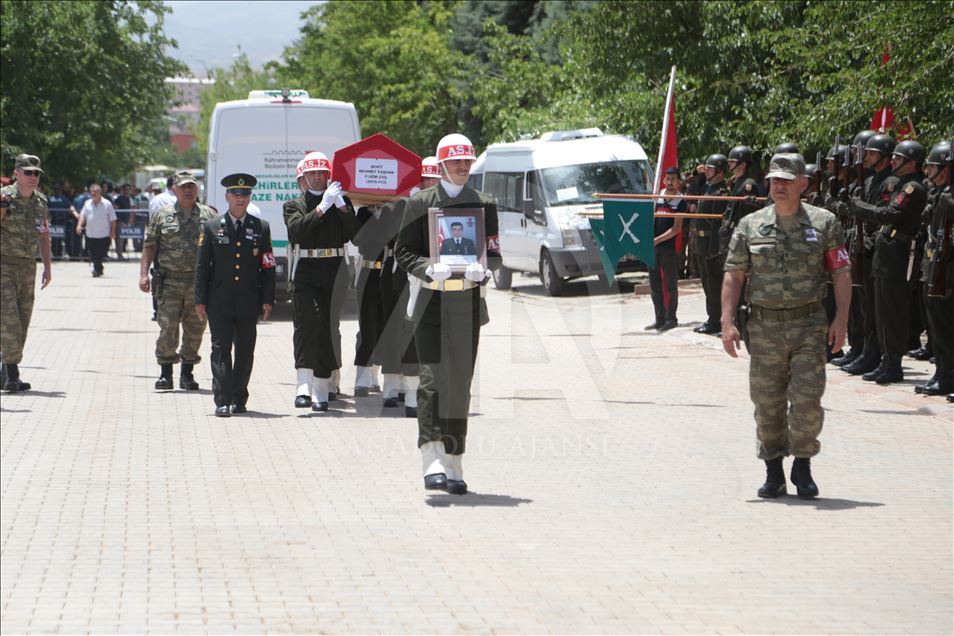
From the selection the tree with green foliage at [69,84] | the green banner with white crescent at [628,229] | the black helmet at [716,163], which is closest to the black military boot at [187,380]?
the green banner with white crescent at [628,229]

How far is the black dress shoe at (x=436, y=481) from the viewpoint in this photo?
28.9ft

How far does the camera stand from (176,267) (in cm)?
1318

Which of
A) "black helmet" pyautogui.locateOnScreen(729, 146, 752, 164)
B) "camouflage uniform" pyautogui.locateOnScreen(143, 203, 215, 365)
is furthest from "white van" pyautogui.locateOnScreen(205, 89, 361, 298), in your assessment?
"camouflage uniform" pyautogui.locateOnScreen(143, 203, 215, 365)

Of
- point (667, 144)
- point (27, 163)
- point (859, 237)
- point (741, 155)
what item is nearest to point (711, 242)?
point (741, 155)

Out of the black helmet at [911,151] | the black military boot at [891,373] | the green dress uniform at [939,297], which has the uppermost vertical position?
the black helmet at [911,151]

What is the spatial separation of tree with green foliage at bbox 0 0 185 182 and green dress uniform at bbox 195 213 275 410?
95.5 feet

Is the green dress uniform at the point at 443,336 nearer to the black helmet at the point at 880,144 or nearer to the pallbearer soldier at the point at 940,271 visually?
the pallbearer soldier at the point at 940,271

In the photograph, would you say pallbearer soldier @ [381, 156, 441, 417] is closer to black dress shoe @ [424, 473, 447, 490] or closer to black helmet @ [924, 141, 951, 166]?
black dress shoe @ [424, 473, 447, 490]

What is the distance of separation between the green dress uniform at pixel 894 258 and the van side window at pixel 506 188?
12.9 metres

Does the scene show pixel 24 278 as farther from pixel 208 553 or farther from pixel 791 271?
pixel 791 271

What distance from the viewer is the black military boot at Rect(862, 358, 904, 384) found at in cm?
1327

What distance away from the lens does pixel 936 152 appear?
39.1 ft

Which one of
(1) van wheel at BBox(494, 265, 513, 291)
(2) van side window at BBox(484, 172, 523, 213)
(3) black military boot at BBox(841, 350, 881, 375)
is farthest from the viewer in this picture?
(1) van wheel at BBox(494, 265, 513, 291)

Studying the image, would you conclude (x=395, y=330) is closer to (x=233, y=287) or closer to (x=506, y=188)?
(x=233, y=287)
